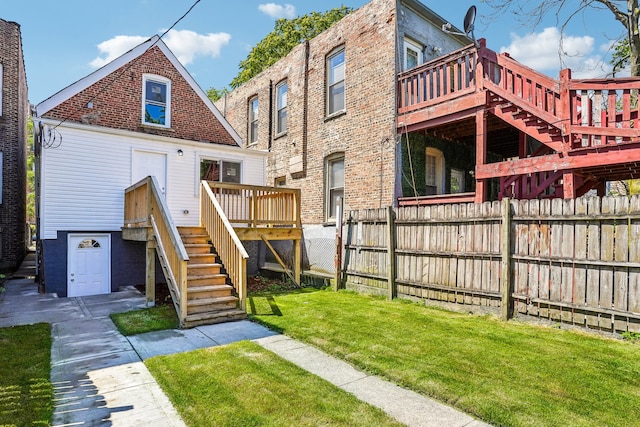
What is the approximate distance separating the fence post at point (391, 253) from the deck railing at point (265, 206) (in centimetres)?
285

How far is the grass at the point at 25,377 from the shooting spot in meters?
3.28

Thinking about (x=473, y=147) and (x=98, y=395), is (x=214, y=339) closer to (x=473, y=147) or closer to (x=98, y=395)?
(x=98, y=395)

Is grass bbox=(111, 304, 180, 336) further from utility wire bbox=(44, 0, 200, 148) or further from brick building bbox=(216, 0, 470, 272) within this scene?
utility wire bbox=(44, 0, 200, 148)

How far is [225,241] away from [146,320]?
6.80 feet

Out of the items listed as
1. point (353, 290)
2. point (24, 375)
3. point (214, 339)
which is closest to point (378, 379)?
point (214, 339)

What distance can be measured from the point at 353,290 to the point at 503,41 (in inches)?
344

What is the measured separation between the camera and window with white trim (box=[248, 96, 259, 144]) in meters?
15.9

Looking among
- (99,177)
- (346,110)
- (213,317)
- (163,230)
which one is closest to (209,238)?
(163,230)

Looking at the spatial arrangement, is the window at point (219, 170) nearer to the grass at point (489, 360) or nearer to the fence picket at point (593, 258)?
the grass at point (489, 360)

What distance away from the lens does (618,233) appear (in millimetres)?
5121

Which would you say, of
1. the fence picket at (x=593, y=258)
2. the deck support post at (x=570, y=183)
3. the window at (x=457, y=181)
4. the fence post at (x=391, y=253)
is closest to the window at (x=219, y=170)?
the fence post at (x=391, y=253)

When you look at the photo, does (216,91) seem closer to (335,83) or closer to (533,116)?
(335,83)

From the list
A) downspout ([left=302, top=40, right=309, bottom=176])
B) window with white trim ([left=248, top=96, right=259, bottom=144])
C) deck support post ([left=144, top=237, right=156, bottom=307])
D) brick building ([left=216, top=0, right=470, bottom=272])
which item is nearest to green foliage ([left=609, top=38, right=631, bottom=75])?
brick building ([left=216, top=0, right=470, bottom=272])

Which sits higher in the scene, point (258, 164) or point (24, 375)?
point (258, 164)
